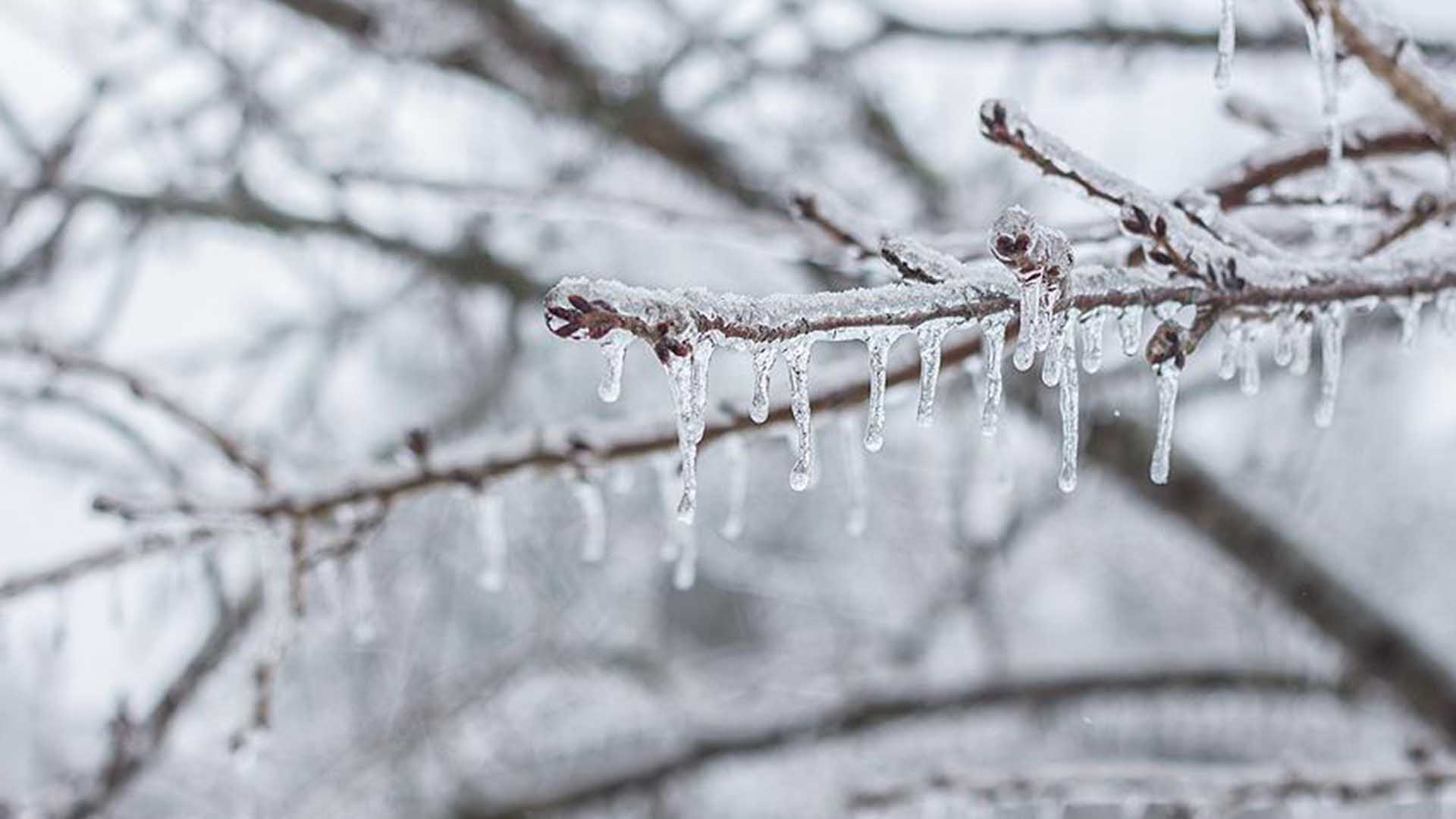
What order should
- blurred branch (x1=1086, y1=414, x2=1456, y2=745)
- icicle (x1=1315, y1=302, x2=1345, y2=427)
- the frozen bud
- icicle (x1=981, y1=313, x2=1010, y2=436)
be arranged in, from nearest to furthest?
the frozen bud, icicle (x1=981, y1=313, x2=1010, y2=436), icicle (x1=1315, y1=302, x2=1345, y2=427), blurred branch (x1=1086, y1=414, x2=1456, y2=745)

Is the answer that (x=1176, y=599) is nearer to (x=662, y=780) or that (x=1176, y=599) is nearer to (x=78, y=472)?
(x=662, y=780)

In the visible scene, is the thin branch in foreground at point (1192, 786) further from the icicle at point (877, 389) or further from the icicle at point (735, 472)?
the icicle at point (877, 389)

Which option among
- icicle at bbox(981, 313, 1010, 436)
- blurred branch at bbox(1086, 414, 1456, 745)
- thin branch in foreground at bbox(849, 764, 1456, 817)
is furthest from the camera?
blurred branch at bbox(1086, 414, 1456, 745)

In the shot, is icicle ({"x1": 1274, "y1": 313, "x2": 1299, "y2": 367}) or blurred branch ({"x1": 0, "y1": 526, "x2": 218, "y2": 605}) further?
blurred branch ({"x1": 0, "y1": 526, "x2": 218, "y2": 605})

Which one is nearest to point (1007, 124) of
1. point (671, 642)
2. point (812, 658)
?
point (812, 658)

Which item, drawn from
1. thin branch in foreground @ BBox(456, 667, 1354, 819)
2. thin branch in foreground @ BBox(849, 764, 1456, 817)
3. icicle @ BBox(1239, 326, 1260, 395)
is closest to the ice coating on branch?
icicle @ BBox(1239, 326, 1260, 395)

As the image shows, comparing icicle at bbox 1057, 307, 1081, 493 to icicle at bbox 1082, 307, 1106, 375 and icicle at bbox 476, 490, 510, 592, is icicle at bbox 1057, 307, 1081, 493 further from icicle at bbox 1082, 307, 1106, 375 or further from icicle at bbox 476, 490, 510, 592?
icicle at bbox 476, 490, 510, 592

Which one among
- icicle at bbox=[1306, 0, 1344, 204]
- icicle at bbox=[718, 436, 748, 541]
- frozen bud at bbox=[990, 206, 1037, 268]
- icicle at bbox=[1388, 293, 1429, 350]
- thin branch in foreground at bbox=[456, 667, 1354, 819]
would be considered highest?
→ icicle at bbox=[1306, 0, 1344, 204]

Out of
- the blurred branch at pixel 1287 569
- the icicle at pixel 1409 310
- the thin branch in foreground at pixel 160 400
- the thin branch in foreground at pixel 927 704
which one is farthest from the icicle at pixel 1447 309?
the thin branch in foreground at pixel 927 704
